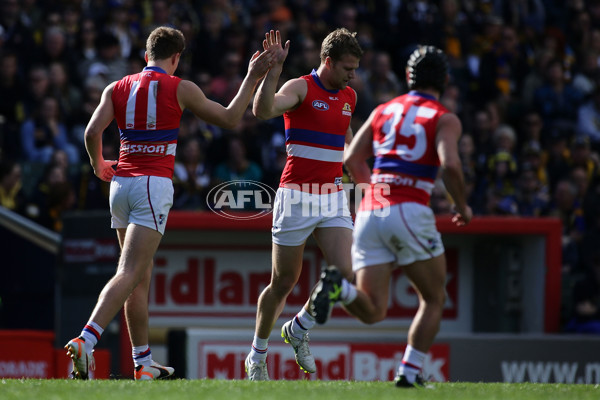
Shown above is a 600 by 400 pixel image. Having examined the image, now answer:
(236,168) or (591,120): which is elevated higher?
(591,120)

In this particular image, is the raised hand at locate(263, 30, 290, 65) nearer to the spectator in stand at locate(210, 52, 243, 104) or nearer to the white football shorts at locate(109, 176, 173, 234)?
the white football shorts at locate(109, 176, 173, 234)

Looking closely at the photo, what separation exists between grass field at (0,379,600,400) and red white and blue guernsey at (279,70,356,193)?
155 cm

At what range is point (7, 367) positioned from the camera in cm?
1115

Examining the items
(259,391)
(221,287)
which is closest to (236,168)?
(221,287)

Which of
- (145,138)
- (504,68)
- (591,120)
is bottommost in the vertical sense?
(145,138)

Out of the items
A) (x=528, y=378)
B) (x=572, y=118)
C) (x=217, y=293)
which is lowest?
(x=528, y=378)

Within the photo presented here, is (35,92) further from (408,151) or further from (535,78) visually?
(408,151)

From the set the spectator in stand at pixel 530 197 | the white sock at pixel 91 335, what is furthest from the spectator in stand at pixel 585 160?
the white sock at pixel 91 335

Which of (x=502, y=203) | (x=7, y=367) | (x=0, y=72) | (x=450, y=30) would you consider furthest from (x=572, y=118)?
(x=7, y=367)

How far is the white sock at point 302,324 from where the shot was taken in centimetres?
820

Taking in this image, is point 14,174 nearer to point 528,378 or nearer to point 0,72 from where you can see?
point 0,72

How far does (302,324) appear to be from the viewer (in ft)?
26.9

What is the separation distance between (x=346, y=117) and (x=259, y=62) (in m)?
0.84

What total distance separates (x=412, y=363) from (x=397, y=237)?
0.86m
